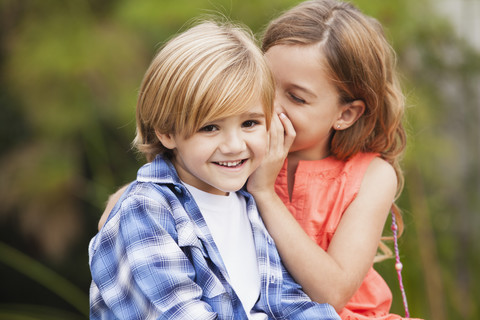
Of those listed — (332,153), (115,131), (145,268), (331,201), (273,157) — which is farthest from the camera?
(115,131)

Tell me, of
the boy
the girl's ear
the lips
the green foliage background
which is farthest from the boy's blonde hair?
the green foliage background

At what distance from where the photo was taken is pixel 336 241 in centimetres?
190

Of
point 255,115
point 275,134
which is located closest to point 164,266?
point 255,115

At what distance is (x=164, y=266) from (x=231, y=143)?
13.3 inches

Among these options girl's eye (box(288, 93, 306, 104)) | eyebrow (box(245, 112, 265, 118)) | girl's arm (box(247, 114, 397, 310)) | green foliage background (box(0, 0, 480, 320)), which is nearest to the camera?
eyebrow (box(245, 112, 265, 118))

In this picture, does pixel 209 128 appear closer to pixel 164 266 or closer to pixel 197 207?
pixel 197 207

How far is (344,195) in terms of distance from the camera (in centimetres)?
198

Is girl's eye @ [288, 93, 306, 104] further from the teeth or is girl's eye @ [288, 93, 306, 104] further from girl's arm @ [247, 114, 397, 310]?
the teeth

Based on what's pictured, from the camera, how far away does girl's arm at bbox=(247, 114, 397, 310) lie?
70.9 inches

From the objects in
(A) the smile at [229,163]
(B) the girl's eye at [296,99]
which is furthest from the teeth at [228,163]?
(B) the girl's eye at [296,99]

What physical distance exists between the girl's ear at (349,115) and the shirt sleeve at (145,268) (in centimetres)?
68

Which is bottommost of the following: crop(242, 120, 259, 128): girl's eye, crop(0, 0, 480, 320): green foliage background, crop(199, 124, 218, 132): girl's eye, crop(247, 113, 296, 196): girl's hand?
crop(0, 0, 480, 320): green foliage background

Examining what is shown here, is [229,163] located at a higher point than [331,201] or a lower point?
higher

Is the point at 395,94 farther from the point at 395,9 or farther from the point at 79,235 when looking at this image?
the point at 79,235
